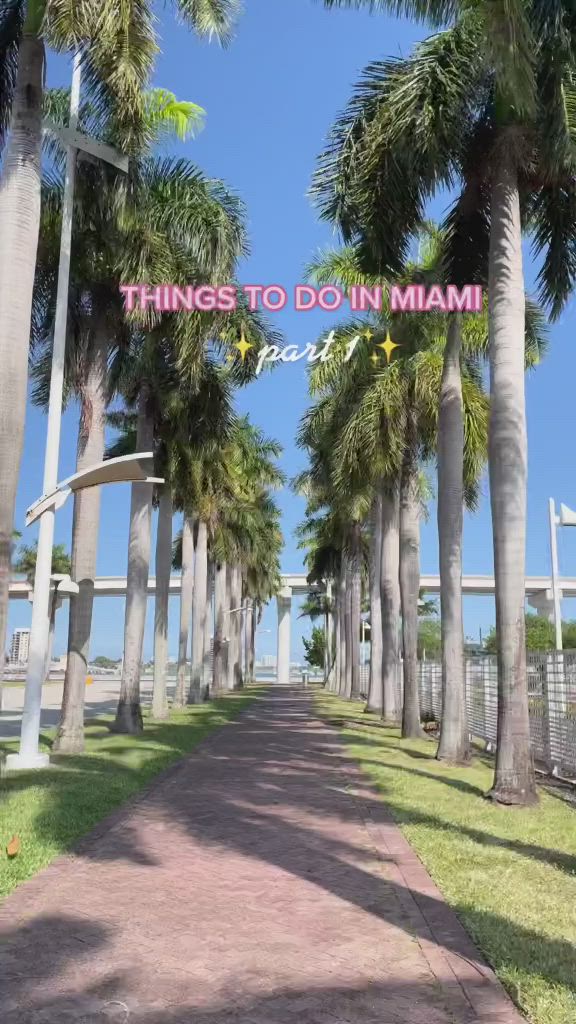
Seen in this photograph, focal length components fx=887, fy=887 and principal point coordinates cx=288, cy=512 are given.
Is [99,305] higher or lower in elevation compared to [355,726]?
higher

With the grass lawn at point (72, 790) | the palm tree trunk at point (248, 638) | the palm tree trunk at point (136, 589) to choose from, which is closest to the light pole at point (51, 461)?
the grass lawn at point (72, 790)

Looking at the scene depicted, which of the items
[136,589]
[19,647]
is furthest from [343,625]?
[19,647]

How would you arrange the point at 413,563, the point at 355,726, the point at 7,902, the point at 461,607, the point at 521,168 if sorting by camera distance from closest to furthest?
the point at 7,902 < the point at 521,168 < the point at 461,607 < the point at 413,563 < the point at 355,726

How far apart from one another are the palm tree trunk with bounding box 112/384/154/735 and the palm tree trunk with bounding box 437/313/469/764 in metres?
7.62

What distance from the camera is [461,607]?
606 inches

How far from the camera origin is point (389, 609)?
2519 centimetres

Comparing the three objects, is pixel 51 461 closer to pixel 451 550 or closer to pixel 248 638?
pixel 451 550

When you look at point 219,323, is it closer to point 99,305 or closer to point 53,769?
point 99,305

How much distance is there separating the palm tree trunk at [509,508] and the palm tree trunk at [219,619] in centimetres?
3107

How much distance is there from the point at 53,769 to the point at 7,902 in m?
6.91

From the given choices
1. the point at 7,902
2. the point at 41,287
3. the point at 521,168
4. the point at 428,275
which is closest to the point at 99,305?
the point at 41,287

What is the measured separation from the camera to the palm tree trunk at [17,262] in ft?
34.2

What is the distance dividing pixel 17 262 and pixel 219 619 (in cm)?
3210

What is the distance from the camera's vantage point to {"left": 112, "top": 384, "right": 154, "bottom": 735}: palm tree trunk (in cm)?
1970
